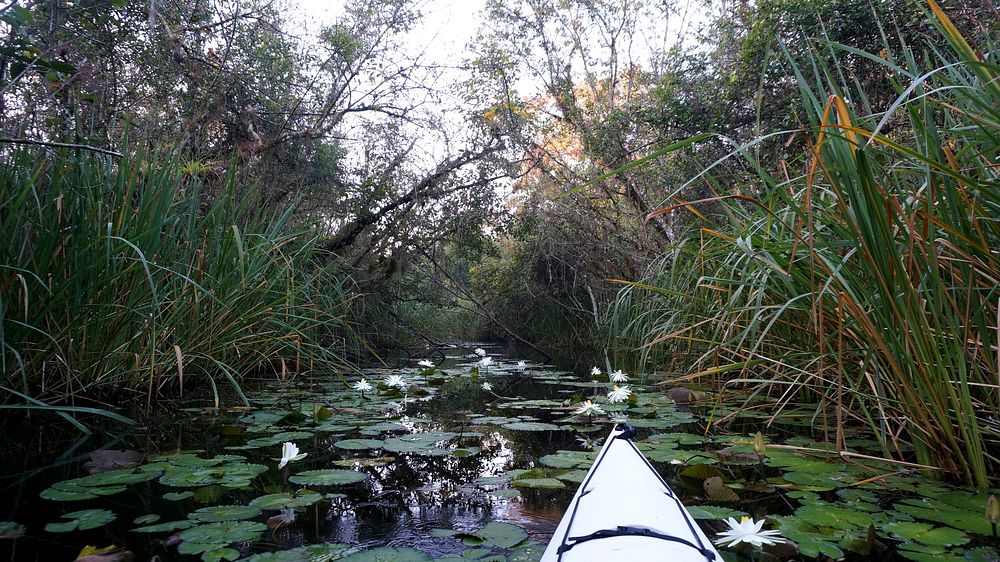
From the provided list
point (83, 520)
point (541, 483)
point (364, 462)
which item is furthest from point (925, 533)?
point (83, 520)

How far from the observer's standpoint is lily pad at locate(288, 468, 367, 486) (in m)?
1.52

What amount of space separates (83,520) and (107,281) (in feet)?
3.78

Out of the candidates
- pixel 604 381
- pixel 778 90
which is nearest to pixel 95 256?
pixel 604 381

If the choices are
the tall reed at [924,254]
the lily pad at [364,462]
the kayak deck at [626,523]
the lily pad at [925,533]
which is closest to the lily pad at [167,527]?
the lily pad at [364,462]

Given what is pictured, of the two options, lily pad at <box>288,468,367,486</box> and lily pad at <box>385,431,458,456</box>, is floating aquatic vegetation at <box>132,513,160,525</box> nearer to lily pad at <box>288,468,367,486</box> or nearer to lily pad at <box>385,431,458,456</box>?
Answer: lily pad at <box>288,468,367,486</box>

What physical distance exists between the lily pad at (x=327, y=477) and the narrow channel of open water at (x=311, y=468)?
26 millimetres

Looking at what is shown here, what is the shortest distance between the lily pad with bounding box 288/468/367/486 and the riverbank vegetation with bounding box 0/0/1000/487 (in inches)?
20.0

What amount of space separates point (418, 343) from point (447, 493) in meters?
6.11

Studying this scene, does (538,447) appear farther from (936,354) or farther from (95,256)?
(95,256)

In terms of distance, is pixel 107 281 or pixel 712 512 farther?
pixel 107 281

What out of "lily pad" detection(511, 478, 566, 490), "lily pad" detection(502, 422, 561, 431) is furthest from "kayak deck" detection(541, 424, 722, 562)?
"lily pad" detection(502, 422, 561, 431)

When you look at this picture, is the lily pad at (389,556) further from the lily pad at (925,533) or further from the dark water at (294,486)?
the lily pad at (925,533)

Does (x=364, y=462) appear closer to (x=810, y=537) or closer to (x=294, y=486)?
(x=294, y=486)

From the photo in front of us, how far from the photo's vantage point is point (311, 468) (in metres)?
1.73
